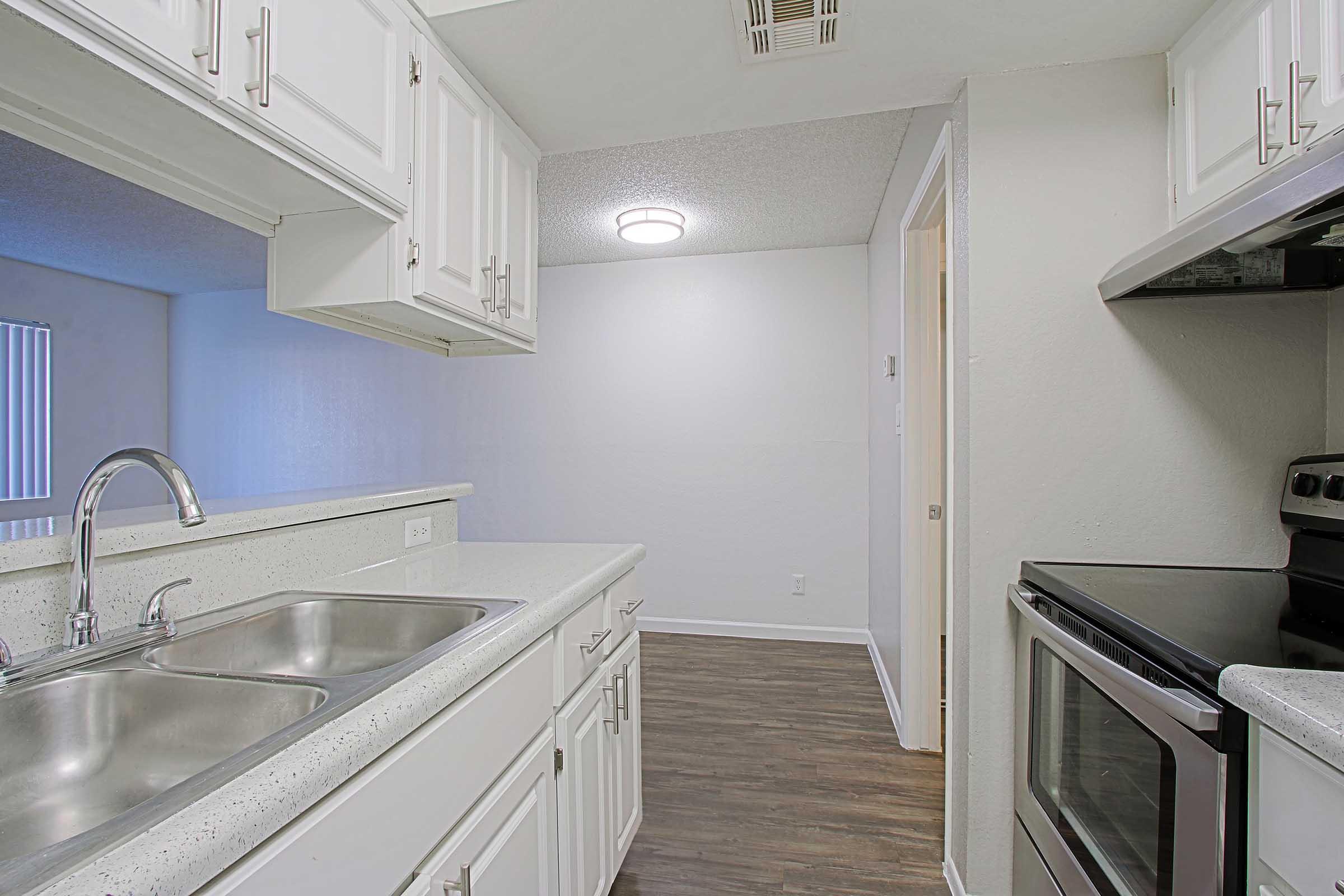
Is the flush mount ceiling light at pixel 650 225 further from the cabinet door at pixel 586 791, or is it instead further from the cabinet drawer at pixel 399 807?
the cabinet drawer at pixel 399 807

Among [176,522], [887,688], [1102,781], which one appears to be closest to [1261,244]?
[1102,781]

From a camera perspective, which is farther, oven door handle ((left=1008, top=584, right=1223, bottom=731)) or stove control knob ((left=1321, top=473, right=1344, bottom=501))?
stove control knob ((left=1321, top=473, right=1344, bottom=501))

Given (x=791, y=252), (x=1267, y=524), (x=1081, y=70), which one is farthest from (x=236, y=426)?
(x=1267, y=524)

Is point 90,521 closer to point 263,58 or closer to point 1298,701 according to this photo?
point 263,58

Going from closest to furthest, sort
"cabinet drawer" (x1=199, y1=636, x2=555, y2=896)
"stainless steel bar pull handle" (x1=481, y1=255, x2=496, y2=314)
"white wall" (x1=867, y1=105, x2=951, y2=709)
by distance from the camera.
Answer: "cabinet drawer" (x1=199, y1=636, x2=555, y2=896), "stainless steel bar pull handle" (x1=481, y1=255, x2=496, y2=314), "white wall" (x1=867, y1=105, x2=951, y2=709)

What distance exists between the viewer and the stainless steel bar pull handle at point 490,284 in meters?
1.72

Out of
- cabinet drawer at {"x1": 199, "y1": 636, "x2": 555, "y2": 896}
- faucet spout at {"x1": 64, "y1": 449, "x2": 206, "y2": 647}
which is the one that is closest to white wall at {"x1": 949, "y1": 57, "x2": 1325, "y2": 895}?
cabinet drawer at {"x1": 199, "y1": 636, "x2": 555, "y2": 896}

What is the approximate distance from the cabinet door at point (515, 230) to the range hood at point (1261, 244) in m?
1.58

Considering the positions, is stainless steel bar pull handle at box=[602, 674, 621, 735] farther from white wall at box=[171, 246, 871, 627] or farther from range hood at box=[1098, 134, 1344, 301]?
white wall at box=[171, 246, 871, 627]

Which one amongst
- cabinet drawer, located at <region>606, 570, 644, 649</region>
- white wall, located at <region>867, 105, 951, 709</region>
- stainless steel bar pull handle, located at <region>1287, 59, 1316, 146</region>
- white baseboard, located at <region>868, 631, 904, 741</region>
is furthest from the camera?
white baseboard, located at <region>868, 631, 904, 741</region>

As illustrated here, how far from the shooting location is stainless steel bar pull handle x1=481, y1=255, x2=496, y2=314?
1.72 meters

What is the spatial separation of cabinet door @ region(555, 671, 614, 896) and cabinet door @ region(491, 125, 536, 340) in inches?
42.5

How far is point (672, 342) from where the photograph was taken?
406cm

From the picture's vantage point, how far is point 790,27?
4.63 feet
